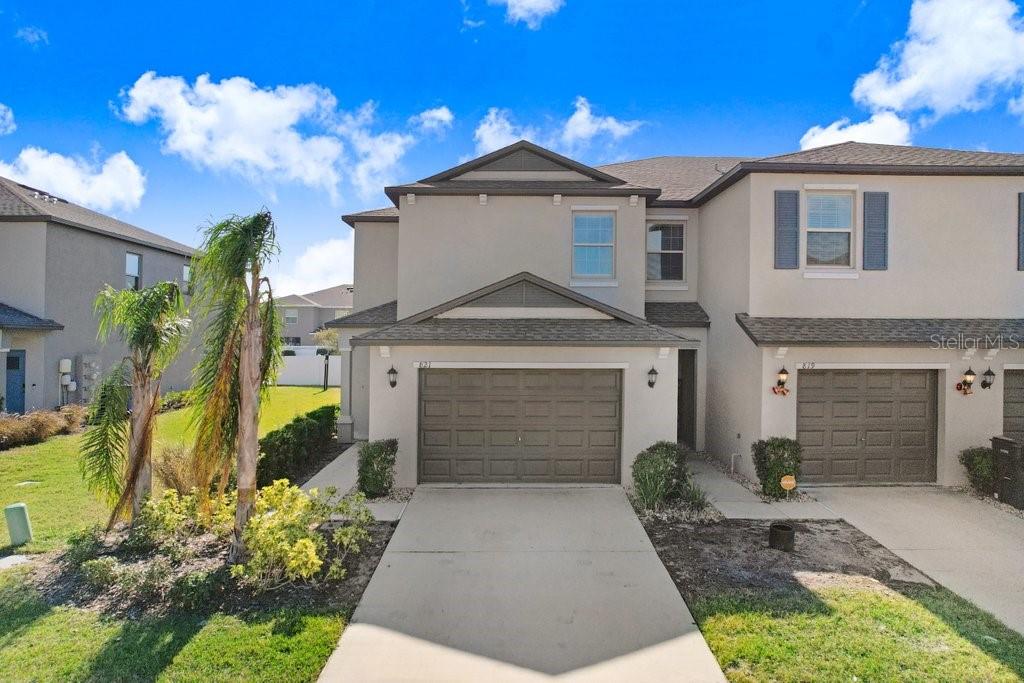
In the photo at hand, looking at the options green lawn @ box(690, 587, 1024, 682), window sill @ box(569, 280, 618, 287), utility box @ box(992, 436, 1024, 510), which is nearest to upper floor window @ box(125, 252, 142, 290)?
window sill @ box(569, 280, 618, 287)

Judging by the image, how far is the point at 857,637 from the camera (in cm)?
490

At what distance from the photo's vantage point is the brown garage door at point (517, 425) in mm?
9680

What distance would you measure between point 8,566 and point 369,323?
26.2ft

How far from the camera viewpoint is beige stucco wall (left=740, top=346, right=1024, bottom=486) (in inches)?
382

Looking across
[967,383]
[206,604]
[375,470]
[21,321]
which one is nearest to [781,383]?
[967,383]

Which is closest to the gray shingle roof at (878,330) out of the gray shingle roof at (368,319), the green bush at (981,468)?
the green bush at (981,468)

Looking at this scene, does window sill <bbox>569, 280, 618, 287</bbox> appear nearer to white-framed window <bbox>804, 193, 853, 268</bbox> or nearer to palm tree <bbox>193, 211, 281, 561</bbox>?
white-framed window <bbox>804, 193, 853, 268</bbox>

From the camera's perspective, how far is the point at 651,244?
1316cm

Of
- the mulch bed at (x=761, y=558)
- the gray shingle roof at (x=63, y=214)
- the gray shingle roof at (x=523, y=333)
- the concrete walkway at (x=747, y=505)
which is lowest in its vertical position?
the mulch bed at (x=761, y=558)

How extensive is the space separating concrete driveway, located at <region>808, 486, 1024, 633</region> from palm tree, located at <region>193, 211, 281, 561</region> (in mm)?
9006

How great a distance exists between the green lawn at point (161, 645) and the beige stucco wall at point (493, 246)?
7.92 meters

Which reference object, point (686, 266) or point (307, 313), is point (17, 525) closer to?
point (686, 266)

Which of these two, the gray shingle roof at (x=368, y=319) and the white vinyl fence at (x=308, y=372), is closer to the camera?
the gray shingle roof at (x=368, y=319)

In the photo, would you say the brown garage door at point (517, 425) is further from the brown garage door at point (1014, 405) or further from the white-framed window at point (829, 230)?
the brown garage door at point (1014, 405)
